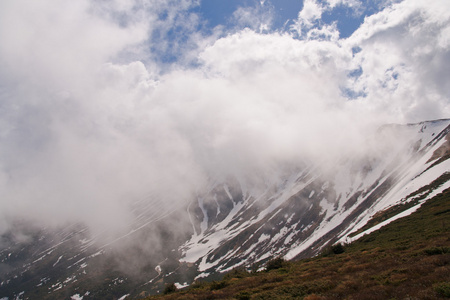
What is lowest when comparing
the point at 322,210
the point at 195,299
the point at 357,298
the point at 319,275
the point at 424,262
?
the point at 322,210

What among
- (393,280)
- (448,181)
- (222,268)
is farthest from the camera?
(222,268)

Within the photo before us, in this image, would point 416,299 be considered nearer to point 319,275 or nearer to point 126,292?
point 319,275

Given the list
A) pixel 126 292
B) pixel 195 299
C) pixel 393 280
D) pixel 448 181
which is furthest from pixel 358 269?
pixel 126 292

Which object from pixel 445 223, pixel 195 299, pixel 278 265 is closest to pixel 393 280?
pixel 195 299

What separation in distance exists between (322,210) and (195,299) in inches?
7491

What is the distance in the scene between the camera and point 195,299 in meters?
23.2

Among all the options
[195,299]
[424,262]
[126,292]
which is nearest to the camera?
[424,262]

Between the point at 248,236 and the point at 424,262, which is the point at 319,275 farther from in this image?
the point at 248,236

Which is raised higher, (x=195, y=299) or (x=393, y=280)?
(x=195, y=299)

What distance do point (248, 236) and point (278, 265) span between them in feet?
539

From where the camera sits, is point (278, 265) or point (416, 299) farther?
point (278, 265)

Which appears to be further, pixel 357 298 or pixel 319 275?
pixel 319 275

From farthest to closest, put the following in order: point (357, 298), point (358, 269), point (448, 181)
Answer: point (448, 181), point (358, 269), point (357, 298)

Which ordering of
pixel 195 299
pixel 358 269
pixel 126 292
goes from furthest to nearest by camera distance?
1. pixel 126 292
2. pixel 358 269
3. pixel 195 299
